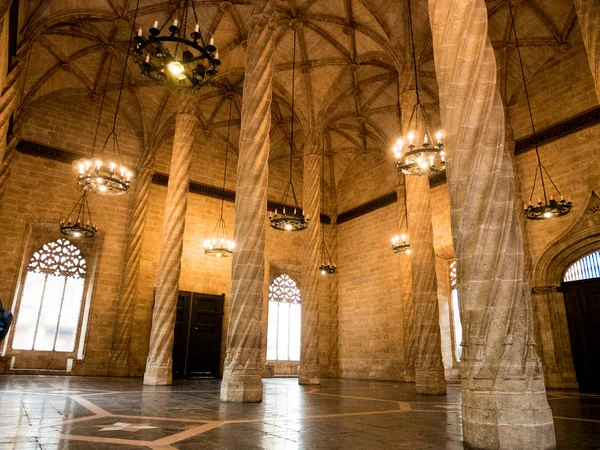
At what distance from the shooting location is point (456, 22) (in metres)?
4.90

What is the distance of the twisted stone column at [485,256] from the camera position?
3.76 m

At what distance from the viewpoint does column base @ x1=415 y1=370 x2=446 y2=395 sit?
10.3 meters

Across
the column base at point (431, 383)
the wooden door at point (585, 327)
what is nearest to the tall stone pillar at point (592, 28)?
the column base at point (431, 383)

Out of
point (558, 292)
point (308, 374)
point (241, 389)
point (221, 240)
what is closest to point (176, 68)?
point (241, 389)

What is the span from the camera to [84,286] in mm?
16656

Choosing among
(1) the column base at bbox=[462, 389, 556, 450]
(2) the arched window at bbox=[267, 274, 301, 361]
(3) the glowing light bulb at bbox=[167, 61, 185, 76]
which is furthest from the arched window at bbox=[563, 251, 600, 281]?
(3) the glowing light bulb at bbox=[167, 61, 185, 76]

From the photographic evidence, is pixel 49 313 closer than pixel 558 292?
No

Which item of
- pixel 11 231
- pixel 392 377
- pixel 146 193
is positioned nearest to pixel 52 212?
pixel 11 231

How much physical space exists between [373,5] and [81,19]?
9.82m

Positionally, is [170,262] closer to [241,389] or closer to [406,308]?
[241,389]

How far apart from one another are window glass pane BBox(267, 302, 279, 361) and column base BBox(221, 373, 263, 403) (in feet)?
41.2

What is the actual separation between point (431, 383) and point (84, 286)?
43.3 ft

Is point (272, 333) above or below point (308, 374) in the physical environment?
above

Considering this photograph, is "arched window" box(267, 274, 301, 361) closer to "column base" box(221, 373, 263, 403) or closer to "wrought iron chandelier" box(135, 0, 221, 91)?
"column base" box(221, 373, 263, 403)
